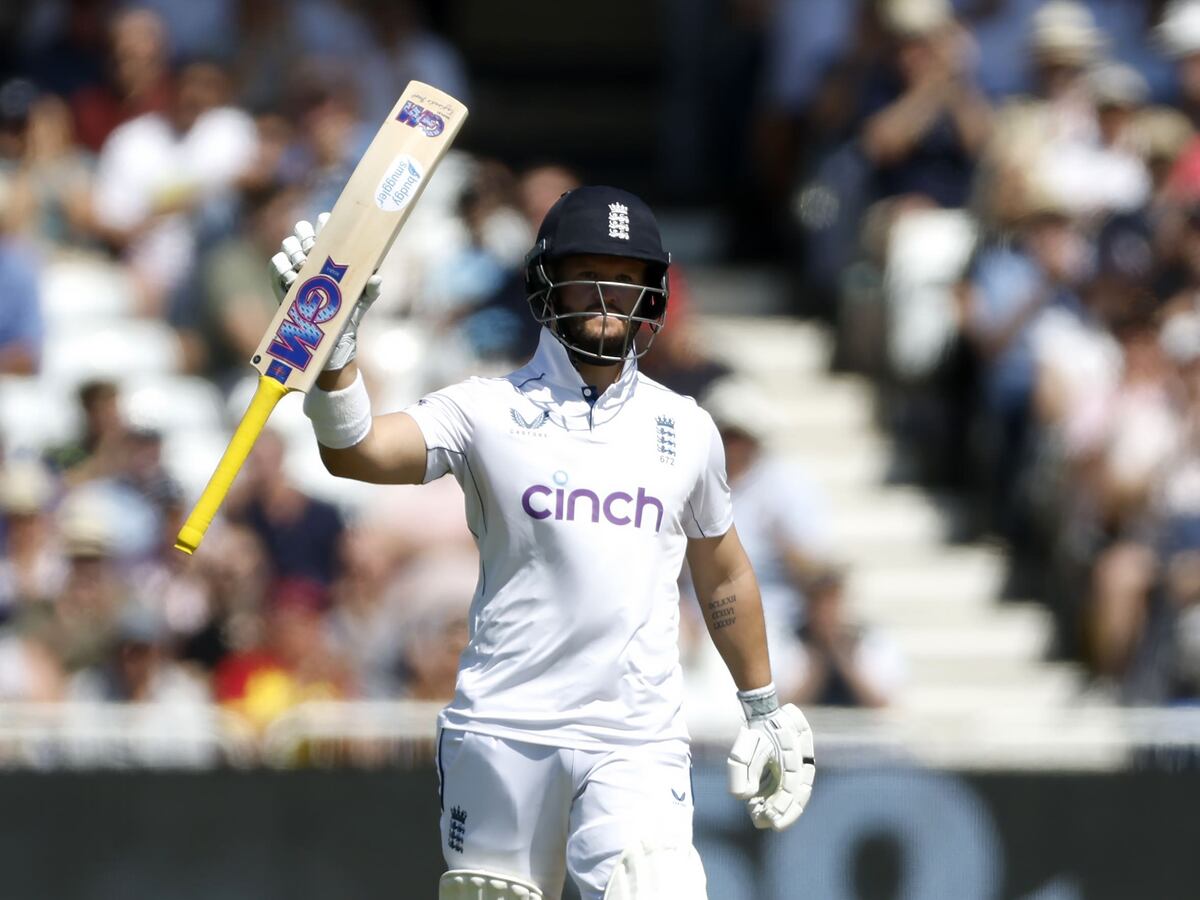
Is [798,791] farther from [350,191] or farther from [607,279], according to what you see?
[350,191]

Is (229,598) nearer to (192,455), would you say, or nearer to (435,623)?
(435,623)

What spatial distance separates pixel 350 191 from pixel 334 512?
4.12m

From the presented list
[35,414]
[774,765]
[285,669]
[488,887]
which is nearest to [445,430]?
[488,887]

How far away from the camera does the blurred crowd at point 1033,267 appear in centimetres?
874

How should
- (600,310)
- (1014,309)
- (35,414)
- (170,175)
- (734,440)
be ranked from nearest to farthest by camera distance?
(600,310)
(734,440)
(35,414)
(1014,309)
(170,175)

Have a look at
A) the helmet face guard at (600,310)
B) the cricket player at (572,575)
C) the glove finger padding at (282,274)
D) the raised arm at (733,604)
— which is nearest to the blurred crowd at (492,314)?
the raised arm at (733,604)

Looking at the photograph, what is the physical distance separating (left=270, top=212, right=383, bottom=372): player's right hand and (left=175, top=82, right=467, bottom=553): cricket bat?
22 mm

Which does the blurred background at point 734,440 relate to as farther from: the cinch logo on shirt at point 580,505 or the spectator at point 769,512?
the cinch logo on shirt at point 580,505

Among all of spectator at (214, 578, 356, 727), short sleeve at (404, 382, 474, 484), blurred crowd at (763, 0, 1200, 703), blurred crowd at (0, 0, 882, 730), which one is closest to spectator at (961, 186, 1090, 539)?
blurred crowd at (763, 0, 1200, 703)

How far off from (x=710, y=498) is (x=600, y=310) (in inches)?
19.4

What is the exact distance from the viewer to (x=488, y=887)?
4.66 m

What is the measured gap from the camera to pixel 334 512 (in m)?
8.60

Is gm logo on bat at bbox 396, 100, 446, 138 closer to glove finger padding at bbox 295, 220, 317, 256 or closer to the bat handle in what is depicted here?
glove finger padding at bbox 295, 220, 317, 256

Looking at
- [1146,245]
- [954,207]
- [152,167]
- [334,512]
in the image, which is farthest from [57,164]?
[1146,245]
